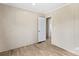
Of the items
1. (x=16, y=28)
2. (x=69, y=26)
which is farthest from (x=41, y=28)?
(x=69, y=26)

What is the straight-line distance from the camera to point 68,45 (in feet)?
12.4

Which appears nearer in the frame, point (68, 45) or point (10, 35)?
point (68, 45)

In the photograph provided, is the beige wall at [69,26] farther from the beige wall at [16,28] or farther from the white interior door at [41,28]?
the beige wall at [16,28]

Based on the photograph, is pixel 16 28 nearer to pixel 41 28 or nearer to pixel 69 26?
pixel 41 28

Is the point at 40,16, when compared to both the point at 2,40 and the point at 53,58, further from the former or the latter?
the point at 53,58

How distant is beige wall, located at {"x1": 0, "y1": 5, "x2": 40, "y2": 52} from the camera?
12.4ft

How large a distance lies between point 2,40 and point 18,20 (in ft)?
4.49

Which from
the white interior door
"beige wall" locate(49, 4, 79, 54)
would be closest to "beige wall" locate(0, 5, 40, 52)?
the white interior door

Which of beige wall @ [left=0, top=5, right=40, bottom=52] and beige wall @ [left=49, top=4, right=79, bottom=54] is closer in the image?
beige wall @ [left=49, top=4, right=79, bottom=54]

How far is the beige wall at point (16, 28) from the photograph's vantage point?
3.77 metres

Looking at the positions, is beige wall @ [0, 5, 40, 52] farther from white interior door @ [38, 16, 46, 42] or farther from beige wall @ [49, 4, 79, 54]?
beige wall @ [49, 4, 79, 54]

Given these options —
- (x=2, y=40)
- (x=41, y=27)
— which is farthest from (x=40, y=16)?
(x=2, y=40)

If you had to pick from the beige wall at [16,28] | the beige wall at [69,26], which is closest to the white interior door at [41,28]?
the beige wall at [16,28]

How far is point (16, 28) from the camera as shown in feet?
14.2
